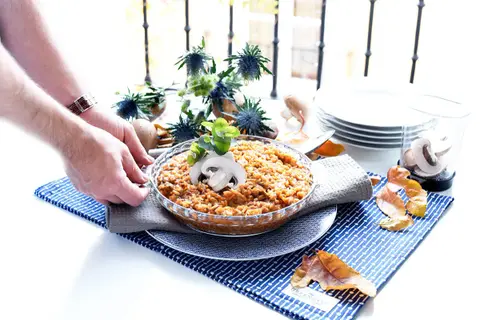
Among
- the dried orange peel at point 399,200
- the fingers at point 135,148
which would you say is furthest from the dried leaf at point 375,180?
the fingers at point 135,148

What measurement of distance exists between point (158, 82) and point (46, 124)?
1.10 m

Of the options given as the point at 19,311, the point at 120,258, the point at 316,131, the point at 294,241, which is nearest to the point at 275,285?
the point at 294,241

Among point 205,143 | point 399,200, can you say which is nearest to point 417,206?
point 399,200

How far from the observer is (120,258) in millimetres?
1090

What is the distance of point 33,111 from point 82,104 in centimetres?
31

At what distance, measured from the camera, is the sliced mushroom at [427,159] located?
134 centimetres

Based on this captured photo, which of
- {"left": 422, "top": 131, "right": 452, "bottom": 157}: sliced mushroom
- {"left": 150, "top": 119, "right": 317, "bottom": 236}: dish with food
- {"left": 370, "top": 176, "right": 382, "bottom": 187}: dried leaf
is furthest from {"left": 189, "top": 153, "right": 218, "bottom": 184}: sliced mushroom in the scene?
{"left": 422, "top": 131, "right": 452, "bottom": 157}: sliced mushroom

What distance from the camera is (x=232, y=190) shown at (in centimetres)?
112

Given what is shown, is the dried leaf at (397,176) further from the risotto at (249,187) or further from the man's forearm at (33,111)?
the man's forearm at (33,111)

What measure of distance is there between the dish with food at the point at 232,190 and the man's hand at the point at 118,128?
0.06 m

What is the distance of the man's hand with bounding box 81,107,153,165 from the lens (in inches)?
49.8

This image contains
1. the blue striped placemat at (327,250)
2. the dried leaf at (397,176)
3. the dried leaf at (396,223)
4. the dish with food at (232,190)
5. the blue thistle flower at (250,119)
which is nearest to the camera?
the blue striped placemat at (327,250)

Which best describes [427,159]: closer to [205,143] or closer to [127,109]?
[205,143]

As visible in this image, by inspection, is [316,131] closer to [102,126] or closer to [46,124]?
[102,126]
